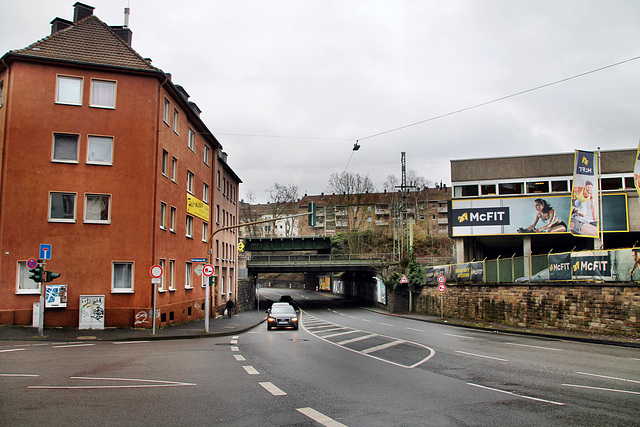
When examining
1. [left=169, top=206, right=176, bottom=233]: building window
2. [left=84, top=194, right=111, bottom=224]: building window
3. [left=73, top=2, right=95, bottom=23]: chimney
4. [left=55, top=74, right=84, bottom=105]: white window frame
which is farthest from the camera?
[left=169, top=206, right=176, bottom=233]: building window

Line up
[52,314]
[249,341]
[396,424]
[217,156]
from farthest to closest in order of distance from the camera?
[217,156] < [52,314] < [249,341] < [396,424]

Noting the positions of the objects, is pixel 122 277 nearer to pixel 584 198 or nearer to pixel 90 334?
pixel 90 334

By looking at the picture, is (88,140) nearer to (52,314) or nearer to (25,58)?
(25,58)

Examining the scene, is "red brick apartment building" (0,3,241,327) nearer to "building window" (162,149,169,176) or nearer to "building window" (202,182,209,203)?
"building window" (162,149,169,176)

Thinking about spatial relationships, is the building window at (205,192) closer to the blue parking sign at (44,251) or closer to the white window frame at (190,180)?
the white window frame at (190,180)

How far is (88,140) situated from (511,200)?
34.1 meters

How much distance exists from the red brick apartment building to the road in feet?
21.3

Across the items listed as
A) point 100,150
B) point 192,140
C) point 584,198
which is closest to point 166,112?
point 100,150

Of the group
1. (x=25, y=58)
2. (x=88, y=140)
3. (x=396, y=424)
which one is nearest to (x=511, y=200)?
(x=88, y=140)

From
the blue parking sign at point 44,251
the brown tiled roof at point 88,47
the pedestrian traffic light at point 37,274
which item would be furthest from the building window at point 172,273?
the brown tiled roof at point 88,47

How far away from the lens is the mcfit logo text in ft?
144

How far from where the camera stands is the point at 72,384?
9.56 metres

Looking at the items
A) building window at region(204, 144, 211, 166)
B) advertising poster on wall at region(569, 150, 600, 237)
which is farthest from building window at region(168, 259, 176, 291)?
advertising poster on wall at region(569, 150, 600, 237)

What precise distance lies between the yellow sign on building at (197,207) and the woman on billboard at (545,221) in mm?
26601
